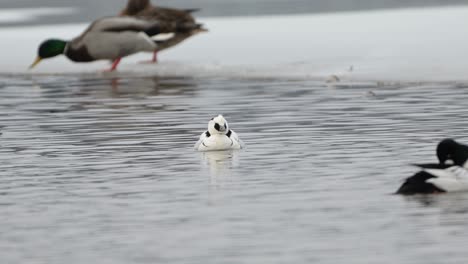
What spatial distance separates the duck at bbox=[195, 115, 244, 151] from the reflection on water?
9 centimetres

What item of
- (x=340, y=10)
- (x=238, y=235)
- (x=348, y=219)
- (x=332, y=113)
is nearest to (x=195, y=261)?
(x=238, y=235)

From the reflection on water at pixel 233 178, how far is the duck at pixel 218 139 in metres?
0.09

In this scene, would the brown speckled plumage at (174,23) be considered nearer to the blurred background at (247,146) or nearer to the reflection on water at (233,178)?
the blurred background at (247,146)

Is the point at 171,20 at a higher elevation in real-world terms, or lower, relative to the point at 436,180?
higher

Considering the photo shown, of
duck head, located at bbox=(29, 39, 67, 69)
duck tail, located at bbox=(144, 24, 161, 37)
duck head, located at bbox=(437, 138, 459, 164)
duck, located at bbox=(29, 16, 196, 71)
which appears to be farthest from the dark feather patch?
duck head, located at bbox=(29, 39, 67, 69)

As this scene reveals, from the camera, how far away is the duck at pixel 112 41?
25094 mm

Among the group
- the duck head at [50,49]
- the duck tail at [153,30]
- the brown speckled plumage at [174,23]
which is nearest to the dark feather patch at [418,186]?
the duck tail at [153,30]

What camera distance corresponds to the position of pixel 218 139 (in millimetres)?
14586

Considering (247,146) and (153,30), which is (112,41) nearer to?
(153,30)

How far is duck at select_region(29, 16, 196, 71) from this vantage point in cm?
2509

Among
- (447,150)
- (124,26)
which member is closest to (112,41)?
(124,26)

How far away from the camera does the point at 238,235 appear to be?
9.74 m

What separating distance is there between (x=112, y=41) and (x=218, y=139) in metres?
10.8

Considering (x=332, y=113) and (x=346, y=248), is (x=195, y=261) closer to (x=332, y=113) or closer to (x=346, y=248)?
(x=346, y=248)
